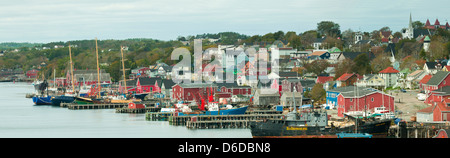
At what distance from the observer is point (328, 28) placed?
85250mm

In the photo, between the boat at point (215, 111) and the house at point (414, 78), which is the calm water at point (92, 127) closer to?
the boat at point (215, 111)

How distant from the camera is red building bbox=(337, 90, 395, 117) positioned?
28.4 m

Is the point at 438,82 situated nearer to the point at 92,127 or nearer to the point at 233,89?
the point at 92,127

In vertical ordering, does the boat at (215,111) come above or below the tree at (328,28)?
below

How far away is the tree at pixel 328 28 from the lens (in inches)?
3317

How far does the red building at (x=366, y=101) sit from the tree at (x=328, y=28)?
55.4m

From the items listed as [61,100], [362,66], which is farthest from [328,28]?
[61,100]

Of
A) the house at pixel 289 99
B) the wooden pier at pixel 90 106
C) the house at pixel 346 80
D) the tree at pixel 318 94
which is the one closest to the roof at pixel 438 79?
the tree at pixel 318 94

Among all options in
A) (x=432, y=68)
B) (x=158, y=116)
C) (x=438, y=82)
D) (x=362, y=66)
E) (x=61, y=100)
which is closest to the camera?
(x=438, y=82)

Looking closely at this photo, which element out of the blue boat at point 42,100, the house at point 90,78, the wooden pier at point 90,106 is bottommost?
the wooden pier at point 90,106

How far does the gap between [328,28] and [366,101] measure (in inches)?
2269

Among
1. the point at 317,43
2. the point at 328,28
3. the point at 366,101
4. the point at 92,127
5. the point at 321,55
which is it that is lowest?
the point at 92,127

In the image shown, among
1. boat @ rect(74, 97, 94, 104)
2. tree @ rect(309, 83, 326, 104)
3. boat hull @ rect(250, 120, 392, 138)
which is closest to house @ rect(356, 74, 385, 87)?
tree @ rect(309, 83, 326, 104)
